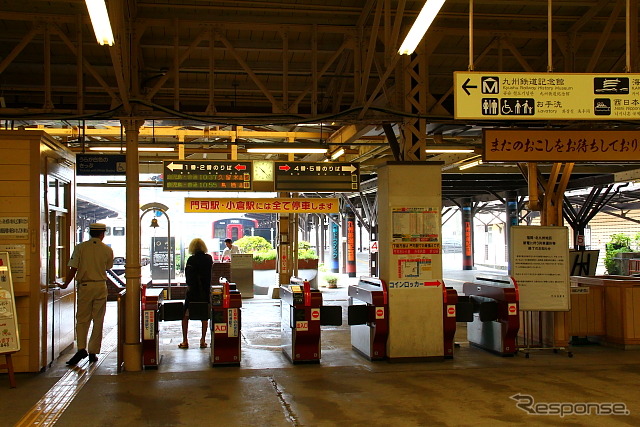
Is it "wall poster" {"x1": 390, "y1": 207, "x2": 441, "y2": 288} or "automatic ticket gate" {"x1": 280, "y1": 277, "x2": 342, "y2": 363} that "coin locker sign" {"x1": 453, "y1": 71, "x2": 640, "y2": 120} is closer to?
"wall poster" {"x1": 390, "y1": 207, "x2": 441, "y2": 288}

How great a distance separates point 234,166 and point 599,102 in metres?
6.40

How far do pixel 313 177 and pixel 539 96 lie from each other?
5302 mm

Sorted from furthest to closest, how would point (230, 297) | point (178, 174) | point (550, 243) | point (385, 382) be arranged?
point (178, 174), point (550, 243), point (230, 297), point (385, 382)

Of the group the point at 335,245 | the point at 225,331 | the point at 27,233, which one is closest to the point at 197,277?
the point at 225,331

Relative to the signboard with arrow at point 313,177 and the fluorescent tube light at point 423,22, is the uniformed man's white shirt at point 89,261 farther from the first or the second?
the fluorescent tube light at point 423,22

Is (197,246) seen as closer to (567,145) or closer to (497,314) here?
(497,314)

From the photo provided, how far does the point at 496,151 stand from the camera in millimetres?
7438

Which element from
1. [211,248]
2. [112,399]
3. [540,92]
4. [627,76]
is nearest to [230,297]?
[112,399]

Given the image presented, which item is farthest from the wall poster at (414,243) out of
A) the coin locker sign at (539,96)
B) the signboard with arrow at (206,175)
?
the signboard with arrow at (206,175)

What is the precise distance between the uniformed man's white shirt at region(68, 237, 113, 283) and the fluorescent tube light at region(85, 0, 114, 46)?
10.4ft

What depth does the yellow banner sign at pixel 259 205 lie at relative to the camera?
13430mm

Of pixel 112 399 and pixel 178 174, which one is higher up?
pixel 178 174

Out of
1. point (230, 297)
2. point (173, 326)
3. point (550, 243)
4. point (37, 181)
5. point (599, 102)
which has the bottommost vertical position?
point (173, 326)

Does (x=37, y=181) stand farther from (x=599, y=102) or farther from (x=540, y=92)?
(x=599, y=102)
